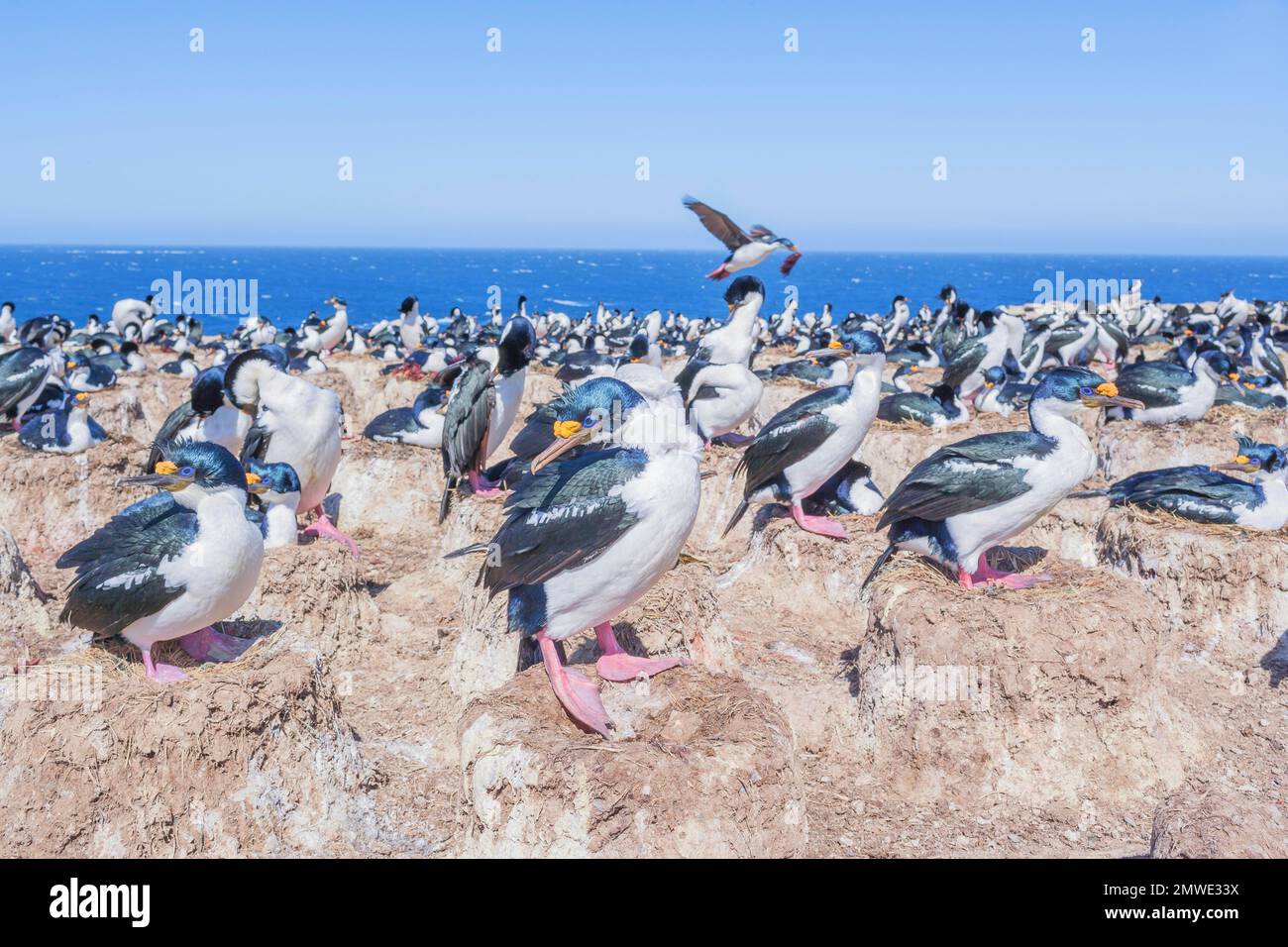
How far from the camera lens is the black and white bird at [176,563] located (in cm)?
562

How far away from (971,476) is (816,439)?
199 centimetres

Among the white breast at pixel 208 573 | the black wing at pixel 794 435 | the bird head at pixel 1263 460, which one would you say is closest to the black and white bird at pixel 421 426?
the black wing at pixel 794 435

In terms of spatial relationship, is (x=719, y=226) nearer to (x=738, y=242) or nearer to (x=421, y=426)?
(x=738, y=242)

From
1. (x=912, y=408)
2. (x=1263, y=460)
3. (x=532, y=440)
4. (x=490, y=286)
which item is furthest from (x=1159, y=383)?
(x=490, y=286)

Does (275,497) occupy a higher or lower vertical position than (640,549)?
lower

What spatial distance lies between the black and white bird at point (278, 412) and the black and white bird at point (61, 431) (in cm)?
370

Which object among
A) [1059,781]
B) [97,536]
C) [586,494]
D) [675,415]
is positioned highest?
[675,415]

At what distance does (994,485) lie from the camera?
672cm

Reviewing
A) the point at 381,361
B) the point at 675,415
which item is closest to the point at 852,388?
the point at 675,415

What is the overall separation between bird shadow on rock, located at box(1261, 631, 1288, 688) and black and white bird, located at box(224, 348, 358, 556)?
7.34m

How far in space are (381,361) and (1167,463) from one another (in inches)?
604

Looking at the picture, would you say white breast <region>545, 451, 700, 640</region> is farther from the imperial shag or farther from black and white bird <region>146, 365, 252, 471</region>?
the imperial shag
